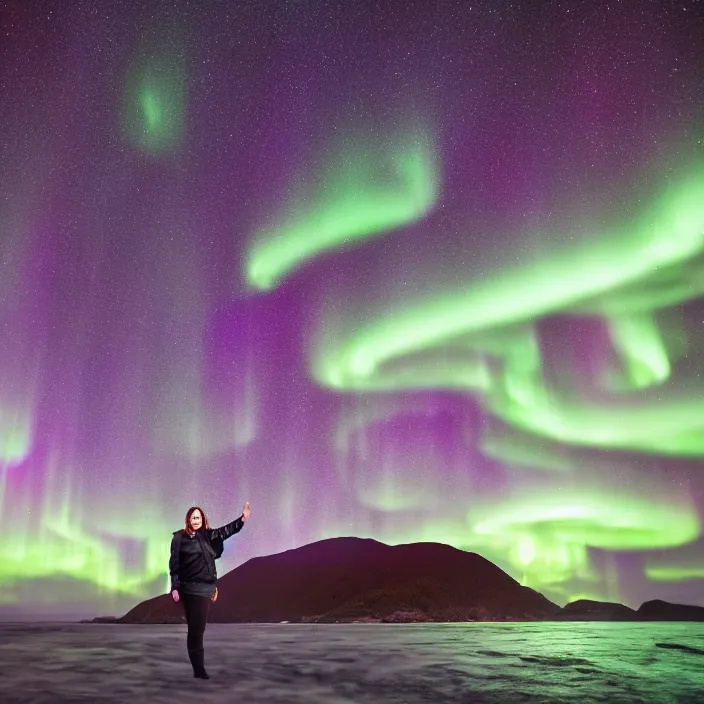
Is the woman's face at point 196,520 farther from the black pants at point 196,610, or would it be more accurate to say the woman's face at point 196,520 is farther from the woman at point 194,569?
the black pants at point 196,610

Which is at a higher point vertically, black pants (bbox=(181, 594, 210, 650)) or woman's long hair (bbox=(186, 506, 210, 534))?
woman's long hair (bbox=(186, 506, 210, 534))

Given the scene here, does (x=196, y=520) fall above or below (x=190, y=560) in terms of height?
above

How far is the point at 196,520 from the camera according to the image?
12.1 meters

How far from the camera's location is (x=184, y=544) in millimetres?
11828

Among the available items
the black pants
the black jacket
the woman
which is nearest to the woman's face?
the woman

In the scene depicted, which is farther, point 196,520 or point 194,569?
point 196,520

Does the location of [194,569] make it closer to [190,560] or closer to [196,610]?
[190,560]

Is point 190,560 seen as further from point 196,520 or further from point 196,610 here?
point 196,610

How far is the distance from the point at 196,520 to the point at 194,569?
846 mm

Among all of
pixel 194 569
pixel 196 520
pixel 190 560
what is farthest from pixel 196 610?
pixel 196 520

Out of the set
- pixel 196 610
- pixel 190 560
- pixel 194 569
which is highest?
pixel 190 560

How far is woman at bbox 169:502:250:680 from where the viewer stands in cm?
1176

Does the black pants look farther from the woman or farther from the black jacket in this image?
the black jacket

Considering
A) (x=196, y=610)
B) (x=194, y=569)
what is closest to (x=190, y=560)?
(x=194, y=569)
